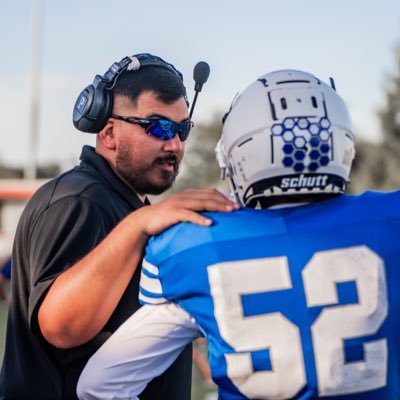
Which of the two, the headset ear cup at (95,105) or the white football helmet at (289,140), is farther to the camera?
the headset ear cup at (95,105)

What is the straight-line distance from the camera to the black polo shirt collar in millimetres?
2496

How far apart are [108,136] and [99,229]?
64 cm

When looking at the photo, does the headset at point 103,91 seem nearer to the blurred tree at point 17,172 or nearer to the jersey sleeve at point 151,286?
the jersey sleeve at point 151,286

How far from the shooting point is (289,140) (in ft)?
5.27

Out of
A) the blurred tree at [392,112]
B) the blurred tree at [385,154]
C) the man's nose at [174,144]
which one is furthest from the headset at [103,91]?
the blurred tree at [392,112]

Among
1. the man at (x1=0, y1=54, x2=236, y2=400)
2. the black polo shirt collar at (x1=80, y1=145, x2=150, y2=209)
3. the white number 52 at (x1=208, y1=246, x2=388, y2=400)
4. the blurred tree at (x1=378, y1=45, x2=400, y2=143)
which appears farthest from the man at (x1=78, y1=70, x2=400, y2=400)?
the blurred tree at (x1=378, y1=45, x2=400, y2=143)

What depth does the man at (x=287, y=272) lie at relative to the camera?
154 cm

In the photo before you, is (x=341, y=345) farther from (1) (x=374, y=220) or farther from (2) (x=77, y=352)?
(2) (x=77, y=352)

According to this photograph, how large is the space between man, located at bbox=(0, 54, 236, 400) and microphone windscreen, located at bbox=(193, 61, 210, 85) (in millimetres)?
95

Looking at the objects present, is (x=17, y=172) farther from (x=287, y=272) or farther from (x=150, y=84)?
(x=287, y=272)

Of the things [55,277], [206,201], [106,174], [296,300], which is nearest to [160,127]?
[106,174]

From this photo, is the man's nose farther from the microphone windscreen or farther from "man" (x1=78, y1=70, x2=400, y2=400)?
"man" (x1=78, y1=70, x2=400, y2=400)

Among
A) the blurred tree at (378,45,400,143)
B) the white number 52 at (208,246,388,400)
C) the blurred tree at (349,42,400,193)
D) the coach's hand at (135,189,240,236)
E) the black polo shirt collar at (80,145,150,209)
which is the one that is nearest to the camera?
the white number 52 at (208,246,388,400)

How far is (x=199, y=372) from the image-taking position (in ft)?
24.0
